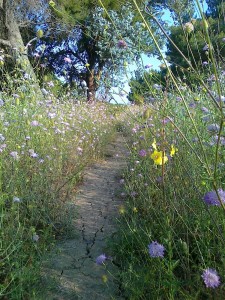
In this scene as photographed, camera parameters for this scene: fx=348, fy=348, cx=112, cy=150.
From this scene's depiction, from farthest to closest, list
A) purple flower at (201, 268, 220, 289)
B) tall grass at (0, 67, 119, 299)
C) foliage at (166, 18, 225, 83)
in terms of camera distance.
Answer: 1. tall grass at (0, 67, 119, 299)
2. foliage at (166, 18, 225, 83)
3. purple flower at (201, 268, 220, 289)

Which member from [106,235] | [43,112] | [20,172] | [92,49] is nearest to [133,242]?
[106,235]

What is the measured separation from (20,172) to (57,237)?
1.74ft

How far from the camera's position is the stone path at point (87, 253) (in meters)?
1.85

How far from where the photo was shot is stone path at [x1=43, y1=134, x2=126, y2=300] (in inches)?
72.9

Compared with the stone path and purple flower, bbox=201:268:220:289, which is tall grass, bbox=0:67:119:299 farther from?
purple flower, bbox=201:268:220:289

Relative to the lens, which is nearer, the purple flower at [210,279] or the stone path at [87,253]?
the purple flower at [210,279]

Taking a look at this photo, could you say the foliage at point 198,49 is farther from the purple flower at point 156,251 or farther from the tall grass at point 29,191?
the tall grass at point 29,191

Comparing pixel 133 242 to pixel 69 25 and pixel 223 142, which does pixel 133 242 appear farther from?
pixel 69 25

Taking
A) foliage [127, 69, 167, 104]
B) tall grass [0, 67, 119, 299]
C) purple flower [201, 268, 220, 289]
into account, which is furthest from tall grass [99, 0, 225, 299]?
tall grass [0, 67, 119, 299]

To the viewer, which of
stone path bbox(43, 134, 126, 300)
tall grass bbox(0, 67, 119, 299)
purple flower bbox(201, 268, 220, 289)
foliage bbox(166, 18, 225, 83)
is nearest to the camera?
purple flower bbox(201, 268, 220, 289)

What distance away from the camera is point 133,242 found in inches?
84.2

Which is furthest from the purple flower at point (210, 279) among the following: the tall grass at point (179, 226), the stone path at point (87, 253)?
the stone path at point (87, 253)

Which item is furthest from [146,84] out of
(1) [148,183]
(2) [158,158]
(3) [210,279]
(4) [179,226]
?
(3) [210,279]

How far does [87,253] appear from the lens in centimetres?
227
